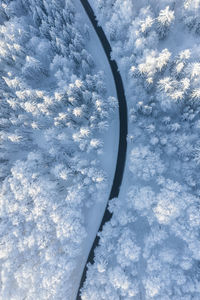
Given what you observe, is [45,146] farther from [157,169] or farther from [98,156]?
[157,169]

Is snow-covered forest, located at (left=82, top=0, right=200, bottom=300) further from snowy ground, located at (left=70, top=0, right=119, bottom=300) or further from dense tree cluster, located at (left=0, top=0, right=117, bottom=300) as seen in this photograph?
dense tree cluster, located at (left=0, top=0, right=117, bottom=300)

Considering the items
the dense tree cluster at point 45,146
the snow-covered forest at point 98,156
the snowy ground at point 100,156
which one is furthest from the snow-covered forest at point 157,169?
the dense tree cluster at point 45,146

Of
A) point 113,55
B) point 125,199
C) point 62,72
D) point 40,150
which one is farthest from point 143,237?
point 113,55

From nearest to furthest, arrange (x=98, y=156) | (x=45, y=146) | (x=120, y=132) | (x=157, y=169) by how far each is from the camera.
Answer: (x=157, y=169)
(x=98, y=156)
(x=45, y=146)
(x=120, y=132)

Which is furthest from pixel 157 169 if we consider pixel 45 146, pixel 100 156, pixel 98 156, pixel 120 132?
pixel 45 146

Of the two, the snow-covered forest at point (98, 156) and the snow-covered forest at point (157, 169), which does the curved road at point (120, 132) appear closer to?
the snow-covered forest at point (98, 156)

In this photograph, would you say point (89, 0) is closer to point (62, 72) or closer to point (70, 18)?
point (70, 18)
